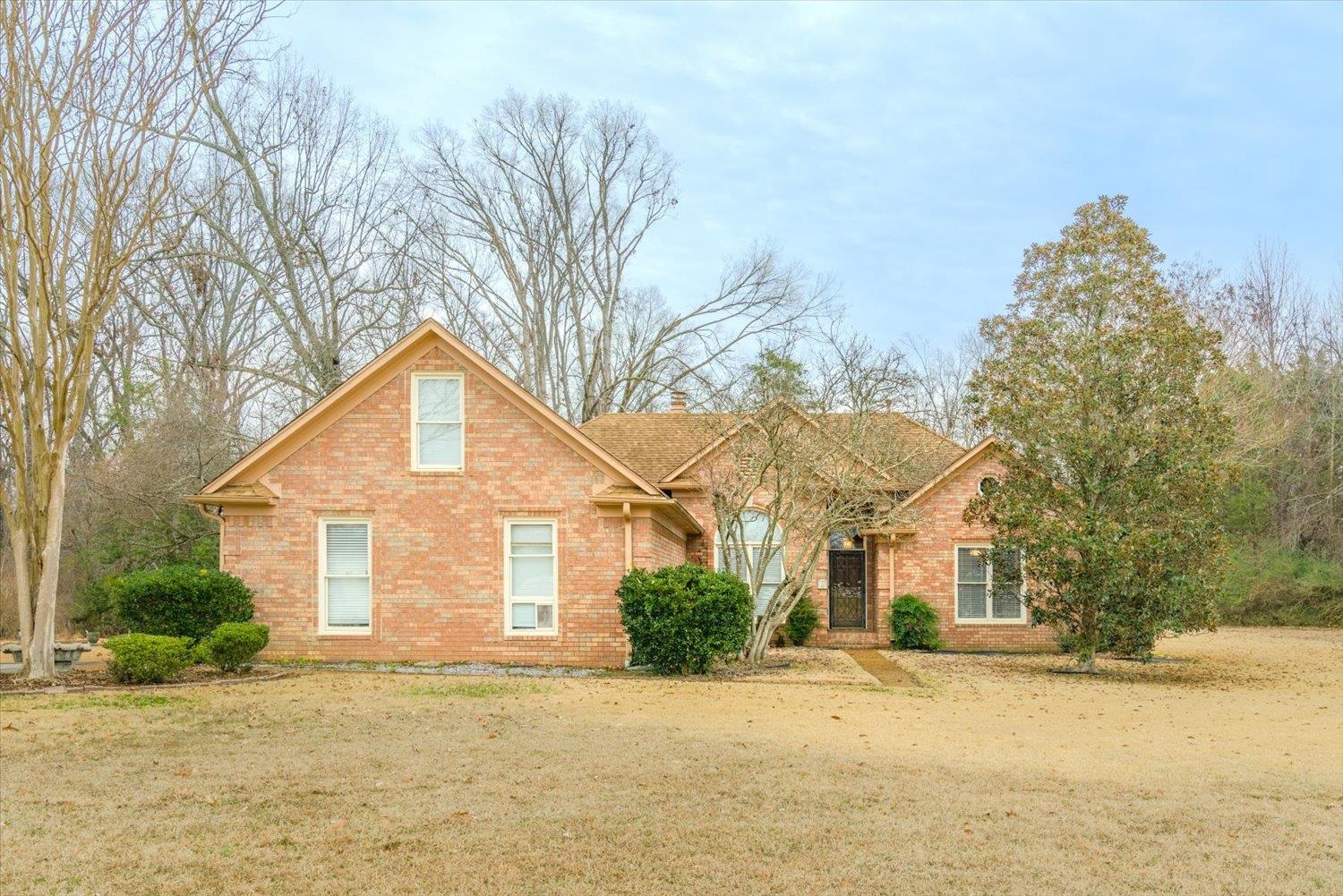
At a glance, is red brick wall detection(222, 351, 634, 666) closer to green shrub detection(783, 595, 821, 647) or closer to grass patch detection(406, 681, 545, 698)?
grass patch detection(406, 681, 545, 698)

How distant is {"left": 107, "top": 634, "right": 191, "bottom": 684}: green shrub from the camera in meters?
15.8

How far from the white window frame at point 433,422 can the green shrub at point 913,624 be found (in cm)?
1078

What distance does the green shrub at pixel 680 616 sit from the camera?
18.0 metres

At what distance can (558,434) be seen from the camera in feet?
→ 65.2

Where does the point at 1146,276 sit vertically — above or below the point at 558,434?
above

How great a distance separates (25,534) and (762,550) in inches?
449

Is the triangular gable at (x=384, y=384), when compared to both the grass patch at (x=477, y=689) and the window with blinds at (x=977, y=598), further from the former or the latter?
the window with blinds at (x=977, y=598)

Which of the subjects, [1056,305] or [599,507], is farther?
[1056,305]

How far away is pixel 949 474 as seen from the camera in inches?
1024

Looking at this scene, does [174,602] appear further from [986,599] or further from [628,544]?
[986,599]

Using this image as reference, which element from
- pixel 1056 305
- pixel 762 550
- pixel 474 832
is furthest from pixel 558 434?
pixel 474 832

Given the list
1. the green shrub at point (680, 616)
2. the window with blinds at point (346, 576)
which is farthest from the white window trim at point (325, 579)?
the green shrub at point (680, 616)

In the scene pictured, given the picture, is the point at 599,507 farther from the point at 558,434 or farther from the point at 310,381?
the point at 310,381

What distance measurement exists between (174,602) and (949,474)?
52.5 feet
